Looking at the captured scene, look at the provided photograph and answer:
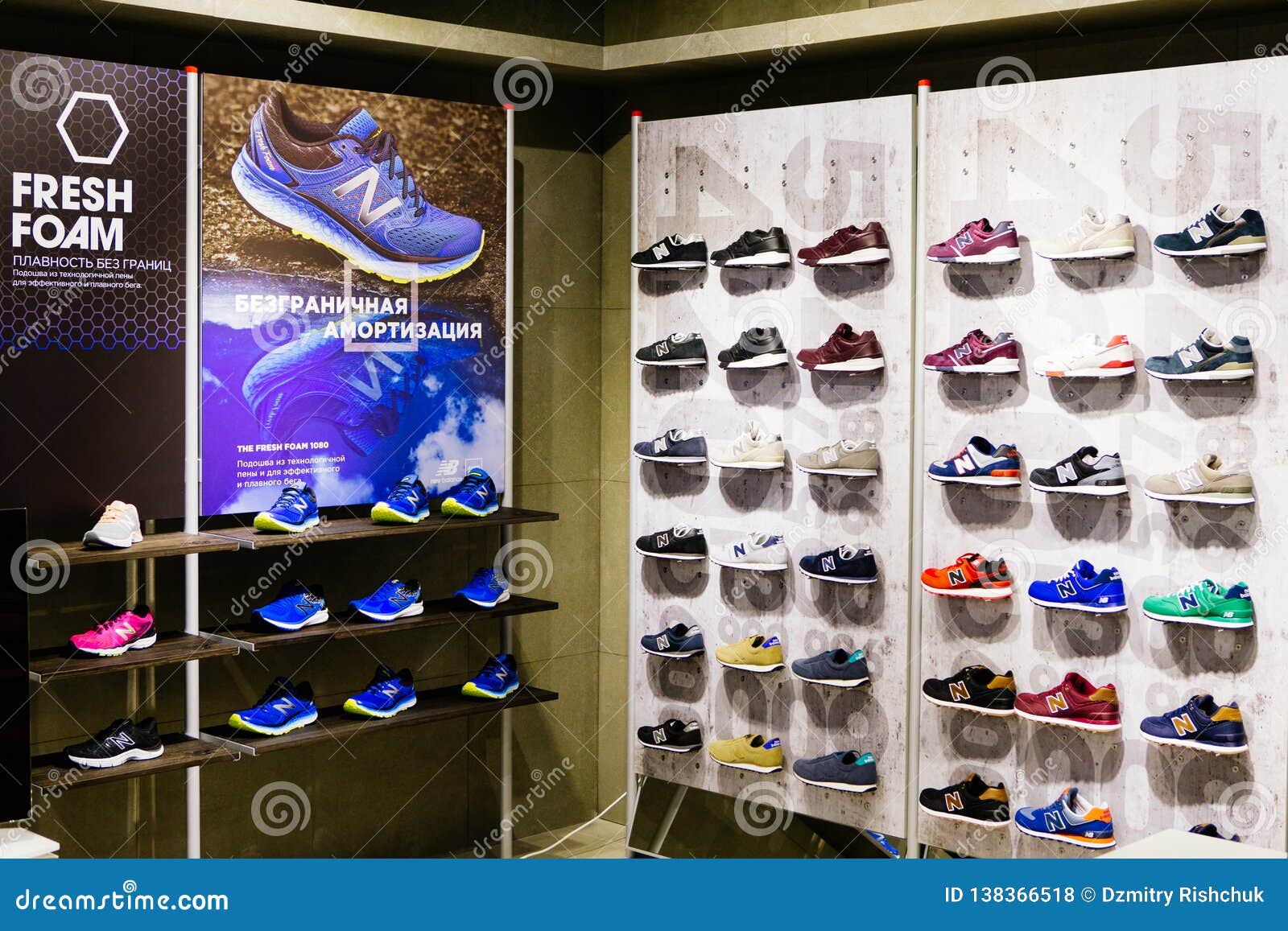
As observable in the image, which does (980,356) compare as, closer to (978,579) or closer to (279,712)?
(978,579)

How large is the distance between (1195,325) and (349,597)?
305 cm

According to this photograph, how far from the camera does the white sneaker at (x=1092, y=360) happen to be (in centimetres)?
405

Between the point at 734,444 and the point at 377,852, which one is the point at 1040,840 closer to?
the point at 734,444

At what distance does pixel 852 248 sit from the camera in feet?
14.8

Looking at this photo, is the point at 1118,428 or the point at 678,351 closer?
the point at 1118,428

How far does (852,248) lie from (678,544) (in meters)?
1.25

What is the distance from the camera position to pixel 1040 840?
4250 millimetres

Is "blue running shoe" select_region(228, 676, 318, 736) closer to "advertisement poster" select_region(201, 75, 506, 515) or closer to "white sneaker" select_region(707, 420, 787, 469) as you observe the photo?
"advertisement poster" select_region(201, 75, 506, 515)

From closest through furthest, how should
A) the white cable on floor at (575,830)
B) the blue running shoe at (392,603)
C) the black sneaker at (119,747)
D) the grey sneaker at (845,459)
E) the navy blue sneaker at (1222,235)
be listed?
the navy blue sneaker at (1222,235), the black sneaker at (119,747), the grey sneaker at (845,459), the blue running shoe at (392,603), the white cable on floor at (575,830)

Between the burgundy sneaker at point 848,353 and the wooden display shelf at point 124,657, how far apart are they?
6.93 ft

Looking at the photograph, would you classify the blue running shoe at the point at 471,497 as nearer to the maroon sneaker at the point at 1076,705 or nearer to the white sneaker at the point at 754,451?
the white sneaker at the point at 754,451

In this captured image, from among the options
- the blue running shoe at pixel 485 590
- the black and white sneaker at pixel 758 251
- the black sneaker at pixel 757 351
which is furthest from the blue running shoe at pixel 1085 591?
the blue running shoe at pixel 485 590

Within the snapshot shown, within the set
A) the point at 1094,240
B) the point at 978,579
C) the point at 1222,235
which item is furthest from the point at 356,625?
the point at 1222,235

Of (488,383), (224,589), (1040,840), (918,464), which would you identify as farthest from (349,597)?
(1040,840)
